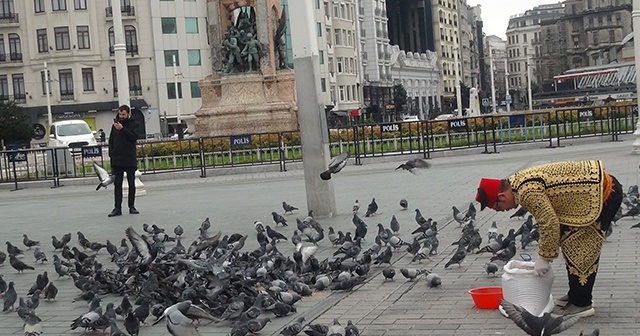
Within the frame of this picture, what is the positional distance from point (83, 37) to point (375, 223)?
55897 millimetres

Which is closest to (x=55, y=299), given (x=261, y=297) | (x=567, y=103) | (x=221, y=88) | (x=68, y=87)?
(x=261, y=297)

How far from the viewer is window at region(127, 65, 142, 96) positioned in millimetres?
67250

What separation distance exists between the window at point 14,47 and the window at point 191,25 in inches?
449

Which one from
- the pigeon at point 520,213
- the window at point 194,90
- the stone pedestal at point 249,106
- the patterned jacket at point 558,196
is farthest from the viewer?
the window at point 194,90

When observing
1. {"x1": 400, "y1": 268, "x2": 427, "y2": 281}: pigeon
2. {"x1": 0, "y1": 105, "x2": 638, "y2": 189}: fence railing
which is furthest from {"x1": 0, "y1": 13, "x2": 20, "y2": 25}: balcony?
{"x1": 400, "y1": 268, "x2": 427, "y2": 281}: pigeon

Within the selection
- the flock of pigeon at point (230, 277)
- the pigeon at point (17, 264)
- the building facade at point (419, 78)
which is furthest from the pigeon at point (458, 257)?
the building facade at point (419, 78)

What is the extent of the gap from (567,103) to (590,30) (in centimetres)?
6666

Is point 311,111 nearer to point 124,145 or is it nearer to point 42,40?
point 124,145

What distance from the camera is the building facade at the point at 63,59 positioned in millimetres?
65250

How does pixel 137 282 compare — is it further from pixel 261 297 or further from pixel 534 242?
pixel 534 242

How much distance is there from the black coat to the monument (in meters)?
13.3

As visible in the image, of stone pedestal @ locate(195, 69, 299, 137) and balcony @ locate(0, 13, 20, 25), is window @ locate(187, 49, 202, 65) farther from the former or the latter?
stone pedestal @ locate(195, 69, 299, 137)

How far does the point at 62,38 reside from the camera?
65.4m

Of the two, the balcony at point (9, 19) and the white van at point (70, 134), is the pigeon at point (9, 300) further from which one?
the balcony at point (9, 19)
